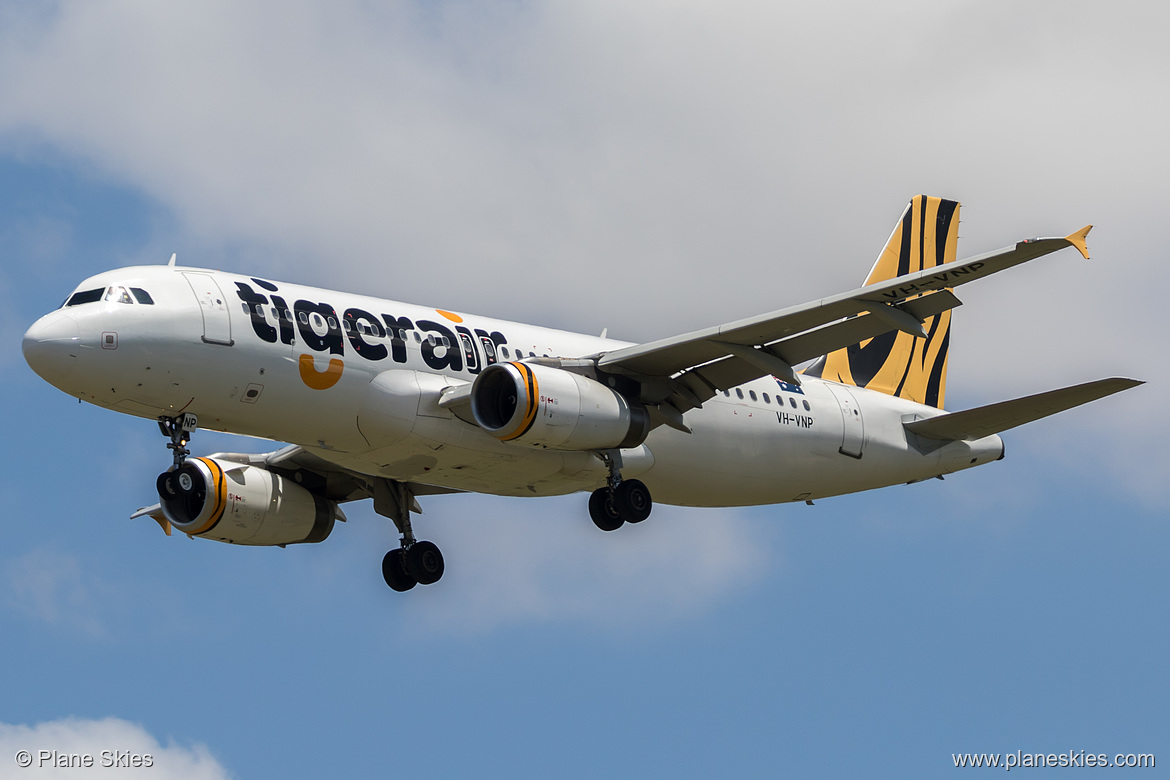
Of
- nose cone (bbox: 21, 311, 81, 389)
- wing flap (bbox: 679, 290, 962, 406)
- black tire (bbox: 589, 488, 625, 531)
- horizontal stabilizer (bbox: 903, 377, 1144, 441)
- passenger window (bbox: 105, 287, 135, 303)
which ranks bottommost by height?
black tire (bbox: 589, 488, 625, 531)

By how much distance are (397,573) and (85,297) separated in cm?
1062

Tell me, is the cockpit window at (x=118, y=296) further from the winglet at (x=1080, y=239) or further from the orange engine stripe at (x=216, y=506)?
the winglet at (x=1080, y=239)

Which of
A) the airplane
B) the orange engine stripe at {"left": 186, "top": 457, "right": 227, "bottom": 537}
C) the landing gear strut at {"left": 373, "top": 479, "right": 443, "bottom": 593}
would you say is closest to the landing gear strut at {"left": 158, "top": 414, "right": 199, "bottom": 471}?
the airplane

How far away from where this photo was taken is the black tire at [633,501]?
98.4 ft

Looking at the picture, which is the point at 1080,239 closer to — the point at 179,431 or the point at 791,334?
the point at 791,334

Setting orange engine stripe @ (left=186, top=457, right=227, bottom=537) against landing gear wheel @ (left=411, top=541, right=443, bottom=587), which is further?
landing gear wheel @ (left=411, top=541, right=443, bottom=587)

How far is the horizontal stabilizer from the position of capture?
96.6 ft

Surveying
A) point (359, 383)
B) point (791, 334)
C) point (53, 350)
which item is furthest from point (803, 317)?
point (53, 350)

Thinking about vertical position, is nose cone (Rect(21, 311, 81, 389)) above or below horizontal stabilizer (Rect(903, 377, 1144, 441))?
above

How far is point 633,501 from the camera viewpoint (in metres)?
30.0

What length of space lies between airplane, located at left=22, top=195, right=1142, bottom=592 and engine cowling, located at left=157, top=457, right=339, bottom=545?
0.05m

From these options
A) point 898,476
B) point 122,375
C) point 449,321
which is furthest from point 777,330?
point 122,375

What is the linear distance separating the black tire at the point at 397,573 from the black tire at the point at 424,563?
147 millimetres

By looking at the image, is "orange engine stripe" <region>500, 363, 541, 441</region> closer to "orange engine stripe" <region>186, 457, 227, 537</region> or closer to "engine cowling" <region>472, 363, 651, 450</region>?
"engine cowling" <region>472, 363, 651, 450</region>
